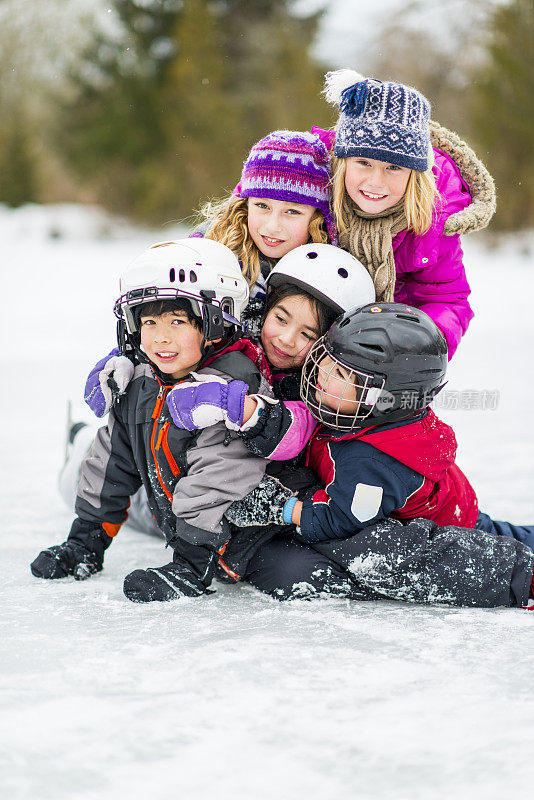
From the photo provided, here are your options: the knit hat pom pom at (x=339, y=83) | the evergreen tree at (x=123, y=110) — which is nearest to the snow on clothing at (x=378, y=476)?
the knit hat pom pom at (x=339, y=83)

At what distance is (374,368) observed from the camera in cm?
226

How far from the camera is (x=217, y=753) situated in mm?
1388

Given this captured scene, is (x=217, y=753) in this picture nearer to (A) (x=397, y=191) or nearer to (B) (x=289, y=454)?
(B) (x=289, y=454)

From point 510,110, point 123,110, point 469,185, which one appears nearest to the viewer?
point 469,185

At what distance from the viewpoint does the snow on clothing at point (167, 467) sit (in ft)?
7.29

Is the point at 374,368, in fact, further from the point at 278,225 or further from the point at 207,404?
the point at 278,225

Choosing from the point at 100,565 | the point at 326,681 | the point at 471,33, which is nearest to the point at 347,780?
the point at 326,681

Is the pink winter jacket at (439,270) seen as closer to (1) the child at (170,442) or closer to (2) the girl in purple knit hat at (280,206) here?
(2) the girl in purple knit hat at (280,206)

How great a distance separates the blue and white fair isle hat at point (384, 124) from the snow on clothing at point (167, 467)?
82 centimetres

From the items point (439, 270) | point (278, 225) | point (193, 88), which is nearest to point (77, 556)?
point (278, 225)

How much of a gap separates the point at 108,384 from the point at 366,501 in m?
0.86

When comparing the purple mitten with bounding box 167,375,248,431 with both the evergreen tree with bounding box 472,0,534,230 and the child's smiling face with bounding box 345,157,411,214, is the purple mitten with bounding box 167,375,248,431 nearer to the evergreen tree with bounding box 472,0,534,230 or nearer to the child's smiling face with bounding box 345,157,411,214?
the child's smiling face with bounding box 345,157,411,214

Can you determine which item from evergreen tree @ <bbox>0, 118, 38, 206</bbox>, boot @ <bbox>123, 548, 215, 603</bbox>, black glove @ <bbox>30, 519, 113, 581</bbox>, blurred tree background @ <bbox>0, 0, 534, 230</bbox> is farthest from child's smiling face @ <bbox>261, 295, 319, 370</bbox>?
evergreen tree @ <bbox>0, 118, 38, 206</bbox>

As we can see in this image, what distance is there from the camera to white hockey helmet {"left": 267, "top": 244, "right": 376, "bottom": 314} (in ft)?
8.02
